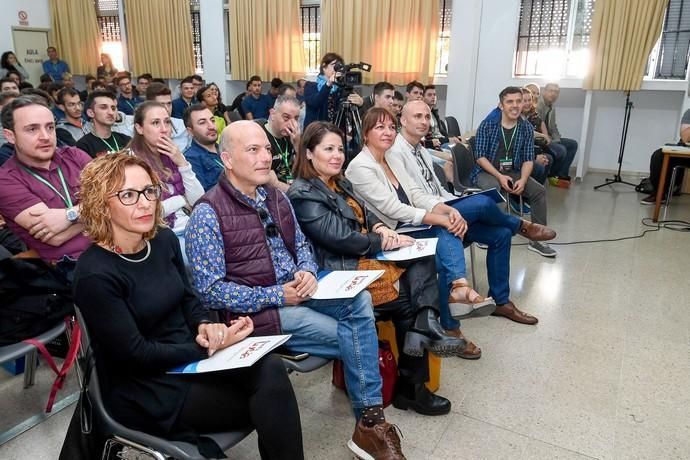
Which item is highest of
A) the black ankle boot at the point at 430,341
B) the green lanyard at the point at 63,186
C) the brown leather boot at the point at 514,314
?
the green lanyard at the point at 63,186

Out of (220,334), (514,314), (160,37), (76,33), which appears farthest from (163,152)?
(76,33)

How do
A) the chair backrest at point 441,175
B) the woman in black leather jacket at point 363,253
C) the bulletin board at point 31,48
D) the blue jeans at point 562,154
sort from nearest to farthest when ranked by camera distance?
the woman in black leather jacket at point 363,253, the chair backrest at point 441,175, the blue jeans at point 562,154, the bulletin board at point 31,48

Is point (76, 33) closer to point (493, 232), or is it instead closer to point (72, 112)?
point (72, 112)

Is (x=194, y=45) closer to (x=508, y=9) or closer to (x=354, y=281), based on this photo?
(x=508, y=9)

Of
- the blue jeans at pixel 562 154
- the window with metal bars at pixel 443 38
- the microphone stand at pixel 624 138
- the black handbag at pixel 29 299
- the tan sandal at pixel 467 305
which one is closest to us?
the black handbag at pixel 29 299

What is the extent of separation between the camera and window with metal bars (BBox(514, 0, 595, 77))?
6629 mm

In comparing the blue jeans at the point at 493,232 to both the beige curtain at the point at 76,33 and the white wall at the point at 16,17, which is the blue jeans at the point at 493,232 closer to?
the beige curtain at the point at 76,33

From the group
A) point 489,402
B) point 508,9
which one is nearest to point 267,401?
point 489,402

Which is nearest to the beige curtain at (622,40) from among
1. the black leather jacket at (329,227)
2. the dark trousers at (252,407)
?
the black leather jacket at (329,227)

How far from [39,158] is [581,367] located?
251cm

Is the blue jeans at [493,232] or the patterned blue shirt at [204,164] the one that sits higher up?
the patterned blue shirt at [204,164]

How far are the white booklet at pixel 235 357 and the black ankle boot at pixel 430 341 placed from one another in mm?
661

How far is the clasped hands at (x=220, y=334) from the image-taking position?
55.4 inches

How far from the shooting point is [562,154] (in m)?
6.16
